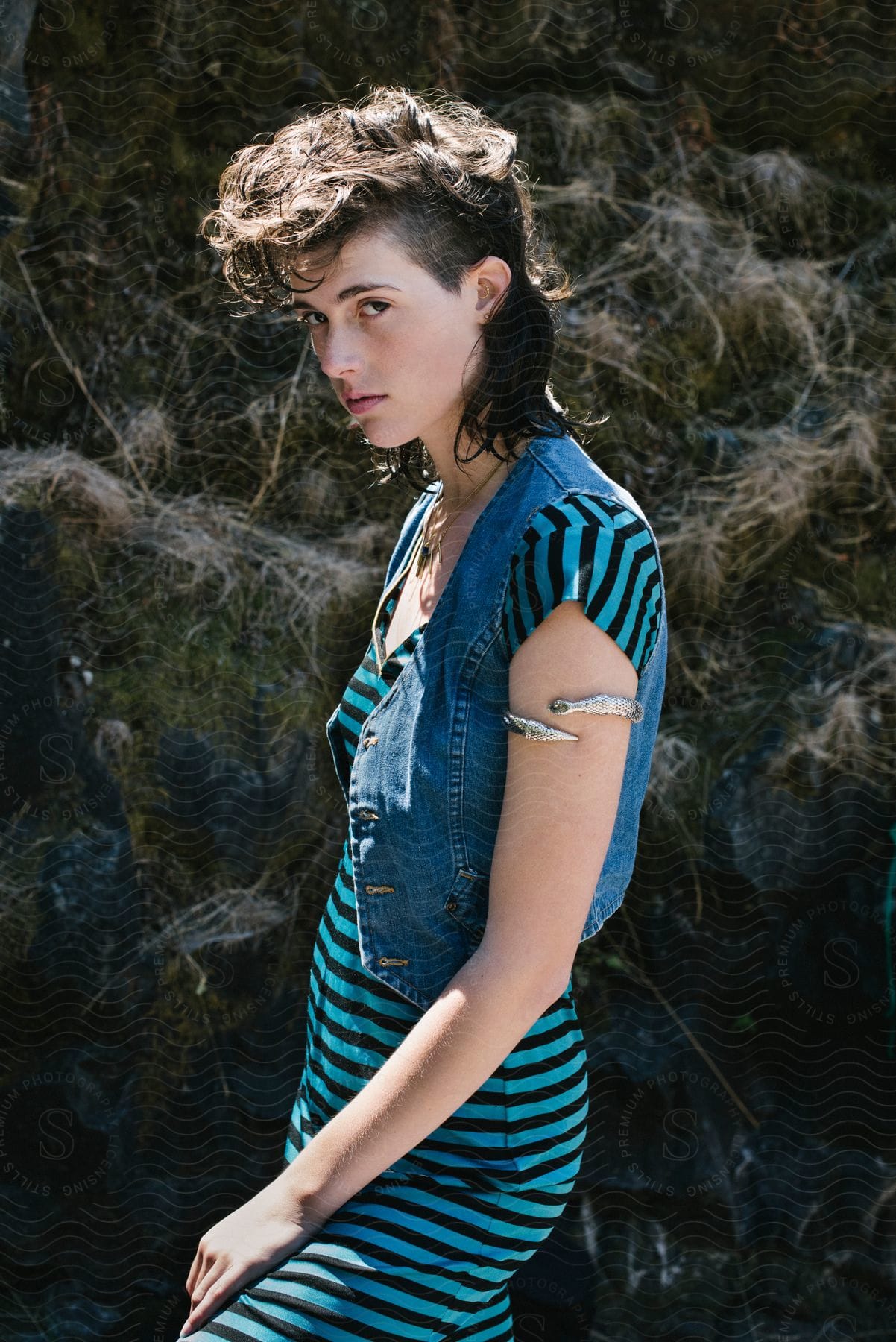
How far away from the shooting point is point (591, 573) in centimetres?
89

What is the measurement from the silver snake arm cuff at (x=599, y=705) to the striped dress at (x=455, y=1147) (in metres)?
0.05

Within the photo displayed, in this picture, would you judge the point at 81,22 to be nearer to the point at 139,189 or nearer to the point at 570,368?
the point at 139,189

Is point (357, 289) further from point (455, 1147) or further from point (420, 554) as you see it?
point (455, 1147)

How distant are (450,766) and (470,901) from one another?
0.37 feet

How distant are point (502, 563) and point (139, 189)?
1639 mm

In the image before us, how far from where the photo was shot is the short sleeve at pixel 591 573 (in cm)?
89

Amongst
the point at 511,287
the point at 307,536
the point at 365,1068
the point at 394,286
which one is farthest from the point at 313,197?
the point at 307,536

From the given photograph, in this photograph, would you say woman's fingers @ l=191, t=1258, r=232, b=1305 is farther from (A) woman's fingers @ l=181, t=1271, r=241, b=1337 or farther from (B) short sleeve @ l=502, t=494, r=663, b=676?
(B) short sleeve @ l=502, t=494, r=663, b=676

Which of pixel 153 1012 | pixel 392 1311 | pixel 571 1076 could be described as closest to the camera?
pixel 392 1311

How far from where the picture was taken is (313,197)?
97cm

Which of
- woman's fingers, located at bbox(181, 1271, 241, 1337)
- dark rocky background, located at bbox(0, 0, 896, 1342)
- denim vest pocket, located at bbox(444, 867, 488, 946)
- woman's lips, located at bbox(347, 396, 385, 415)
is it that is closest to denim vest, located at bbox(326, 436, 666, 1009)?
denim vest pocket, located at bbox(444, 867, 488, 946)

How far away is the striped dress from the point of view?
3.01ft

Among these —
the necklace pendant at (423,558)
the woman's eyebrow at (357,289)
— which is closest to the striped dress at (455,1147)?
the necklace pendant at (423,558)

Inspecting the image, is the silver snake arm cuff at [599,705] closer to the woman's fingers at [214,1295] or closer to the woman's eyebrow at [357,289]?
the woman's eyebrow at [357,289]
